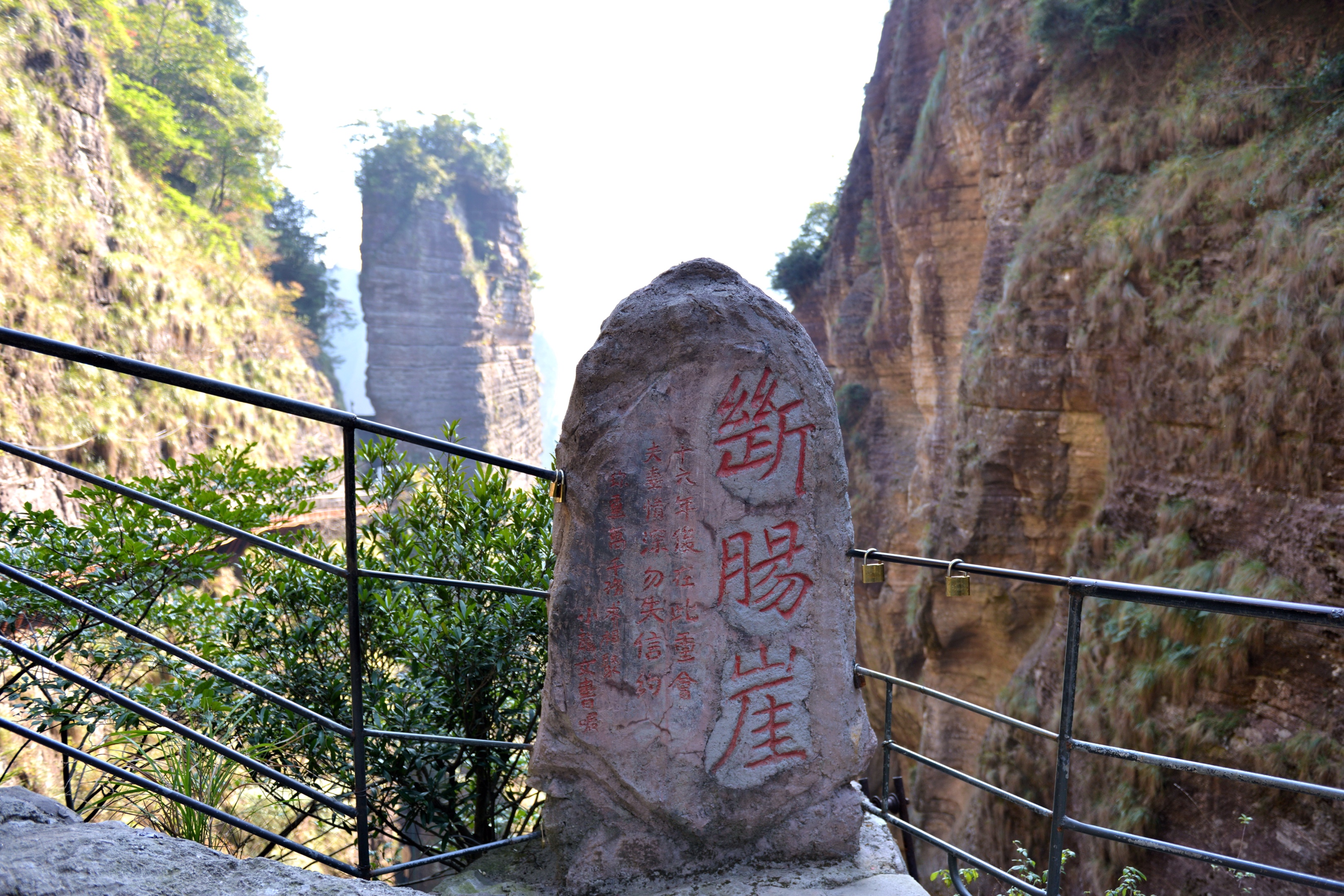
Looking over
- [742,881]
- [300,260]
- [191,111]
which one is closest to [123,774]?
[742,881]

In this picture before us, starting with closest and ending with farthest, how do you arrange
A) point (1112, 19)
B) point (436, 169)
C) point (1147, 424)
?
point (1147, 424)
point (1112, 19)
point (436, 169)

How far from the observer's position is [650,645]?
236cm

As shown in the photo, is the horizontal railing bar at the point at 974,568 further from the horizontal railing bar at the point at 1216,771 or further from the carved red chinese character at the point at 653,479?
the carved red chinese character at the point at 653,479

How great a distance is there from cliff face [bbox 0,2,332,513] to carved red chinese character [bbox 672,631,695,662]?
10.3 meters

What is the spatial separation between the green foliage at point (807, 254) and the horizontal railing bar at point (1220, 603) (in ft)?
56.5

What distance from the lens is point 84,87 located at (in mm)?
14812

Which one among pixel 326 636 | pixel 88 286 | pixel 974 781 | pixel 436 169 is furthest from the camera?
pixel 436 169

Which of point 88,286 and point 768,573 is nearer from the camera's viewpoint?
point 768,573

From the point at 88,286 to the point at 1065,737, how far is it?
15837 millimetres

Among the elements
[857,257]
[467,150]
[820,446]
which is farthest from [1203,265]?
[467,150]

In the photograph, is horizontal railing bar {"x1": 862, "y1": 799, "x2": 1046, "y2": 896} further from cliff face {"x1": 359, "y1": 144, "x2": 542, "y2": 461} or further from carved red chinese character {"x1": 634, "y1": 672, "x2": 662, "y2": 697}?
cliff face {"x1": 359, "y1": 144, "x2": 542, "y2": 461}

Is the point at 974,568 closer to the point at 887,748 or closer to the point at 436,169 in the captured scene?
the point at 887,748

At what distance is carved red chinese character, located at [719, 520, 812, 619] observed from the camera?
241 centimetres

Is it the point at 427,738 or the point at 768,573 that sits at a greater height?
the point at 768,573
